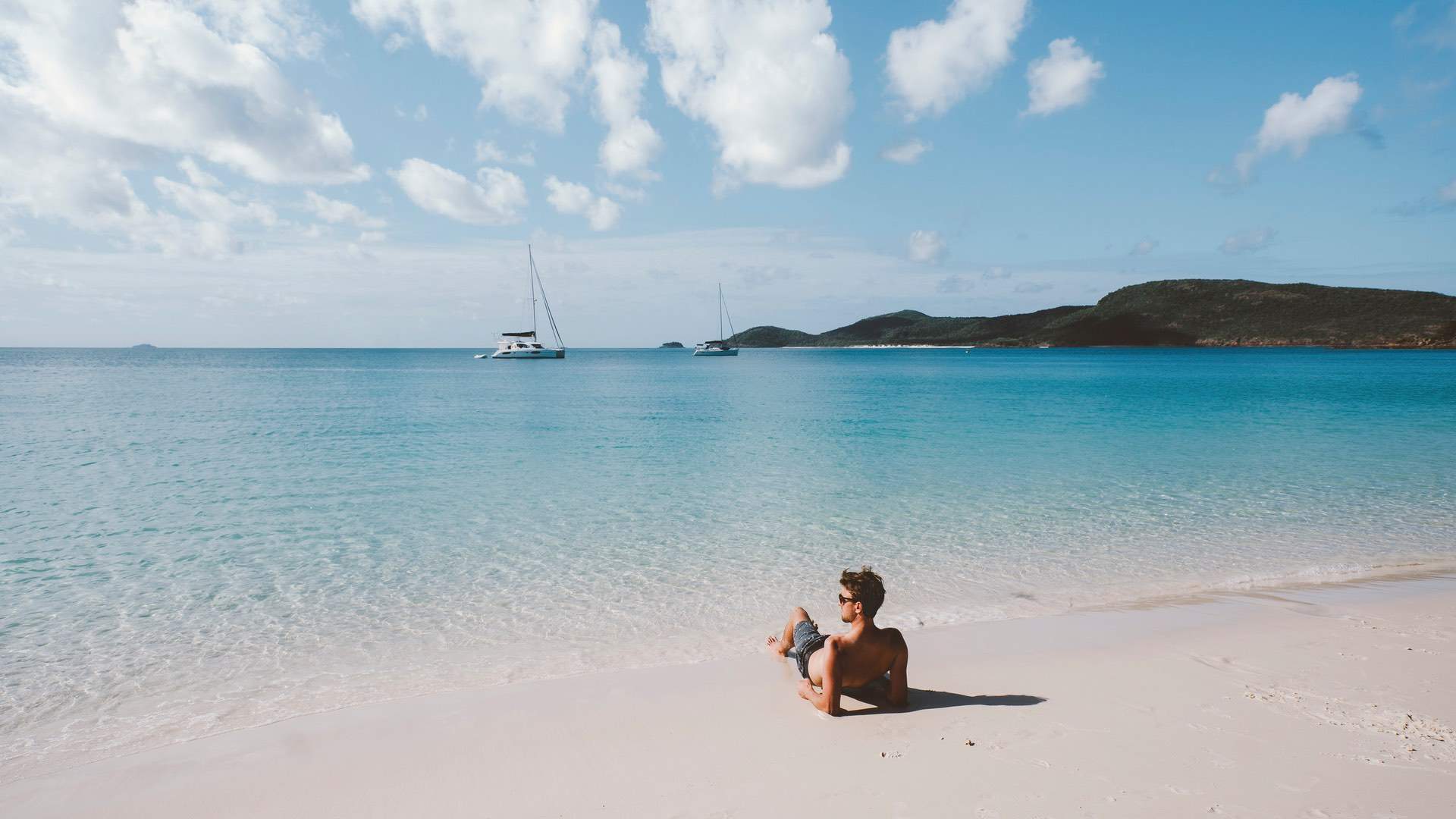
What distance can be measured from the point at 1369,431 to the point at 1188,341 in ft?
611

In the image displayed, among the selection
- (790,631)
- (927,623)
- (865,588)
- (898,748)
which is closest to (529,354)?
(927,623)

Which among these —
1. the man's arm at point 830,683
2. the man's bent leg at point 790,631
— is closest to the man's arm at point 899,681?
the man's arm at point 830,683

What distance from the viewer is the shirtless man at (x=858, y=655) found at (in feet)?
18.0

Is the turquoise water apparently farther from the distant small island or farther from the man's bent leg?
the distant small island

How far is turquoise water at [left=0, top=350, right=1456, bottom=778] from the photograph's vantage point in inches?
278

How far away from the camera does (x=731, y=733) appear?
Answer: 529cm

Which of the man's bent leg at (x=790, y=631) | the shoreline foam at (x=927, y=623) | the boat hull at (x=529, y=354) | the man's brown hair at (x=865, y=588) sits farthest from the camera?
the boat hull at (x=529, y=354)

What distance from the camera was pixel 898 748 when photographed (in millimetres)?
4980

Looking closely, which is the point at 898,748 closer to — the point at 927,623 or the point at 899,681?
the point at 899,681

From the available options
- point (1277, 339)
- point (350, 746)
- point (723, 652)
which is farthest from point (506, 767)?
point (1277, 339)

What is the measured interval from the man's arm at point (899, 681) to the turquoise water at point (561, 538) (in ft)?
6.76

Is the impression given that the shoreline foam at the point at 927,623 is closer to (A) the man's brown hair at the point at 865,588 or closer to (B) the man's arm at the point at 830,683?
(B) the man's arm at the point at 830,683

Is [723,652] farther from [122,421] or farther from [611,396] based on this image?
[611,396]

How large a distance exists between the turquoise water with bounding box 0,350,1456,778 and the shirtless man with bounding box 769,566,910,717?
1885mm
